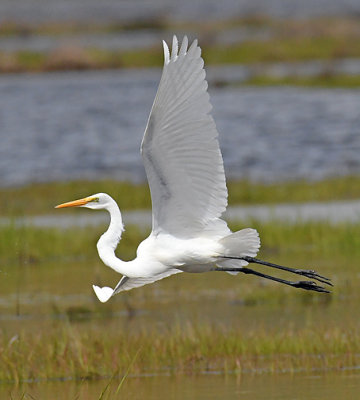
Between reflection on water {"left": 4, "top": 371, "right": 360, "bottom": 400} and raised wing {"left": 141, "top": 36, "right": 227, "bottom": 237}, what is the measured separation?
104 centimetres

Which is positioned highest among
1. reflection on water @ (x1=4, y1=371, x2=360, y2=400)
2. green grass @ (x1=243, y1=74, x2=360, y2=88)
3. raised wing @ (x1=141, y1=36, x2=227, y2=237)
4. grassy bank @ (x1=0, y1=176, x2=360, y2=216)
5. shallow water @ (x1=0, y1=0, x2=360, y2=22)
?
shallow water @ (x1=0, y1=0, x2=360, y2=22)

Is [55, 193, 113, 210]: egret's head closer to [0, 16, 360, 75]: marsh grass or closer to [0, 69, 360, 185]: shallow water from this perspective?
[0, 69, 360, 185]: shallow water

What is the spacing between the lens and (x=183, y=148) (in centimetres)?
655

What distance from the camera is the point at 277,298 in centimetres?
1000

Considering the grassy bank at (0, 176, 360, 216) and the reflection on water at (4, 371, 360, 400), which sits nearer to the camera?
the reflection on water at (4, 371, 360, 400)

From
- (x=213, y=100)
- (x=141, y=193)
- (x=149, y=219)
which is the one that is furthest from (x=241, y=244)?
(x=213, y=100)

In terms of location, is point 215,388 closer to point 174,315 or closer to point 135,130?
point 174,315

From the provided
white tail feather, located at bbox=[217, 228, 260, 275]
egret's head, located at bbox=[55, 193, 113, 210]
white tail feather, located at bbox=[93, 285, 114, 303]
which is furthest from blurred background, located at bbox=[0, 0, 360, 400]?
egret's head, located at bbox=[55, 193, 113, 210]

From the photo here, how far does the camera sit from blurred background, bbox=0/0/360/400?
7805 millimetres

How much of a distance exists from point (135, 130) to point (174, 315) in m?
15.0

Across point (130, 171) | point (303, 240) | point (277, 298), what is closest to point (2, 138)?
point (130, 171)

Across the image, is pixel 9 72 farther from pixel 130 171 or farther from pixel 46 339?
pixel 46 339

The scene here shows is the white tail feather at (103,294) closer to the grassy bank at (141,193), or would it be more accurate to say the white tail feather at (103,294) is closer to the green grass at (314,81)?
the grassy bank at (141,193)

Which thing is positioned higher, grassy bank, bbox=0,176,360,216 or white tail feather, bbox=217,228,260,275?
grassy bank, bbox=0,176,360,216
